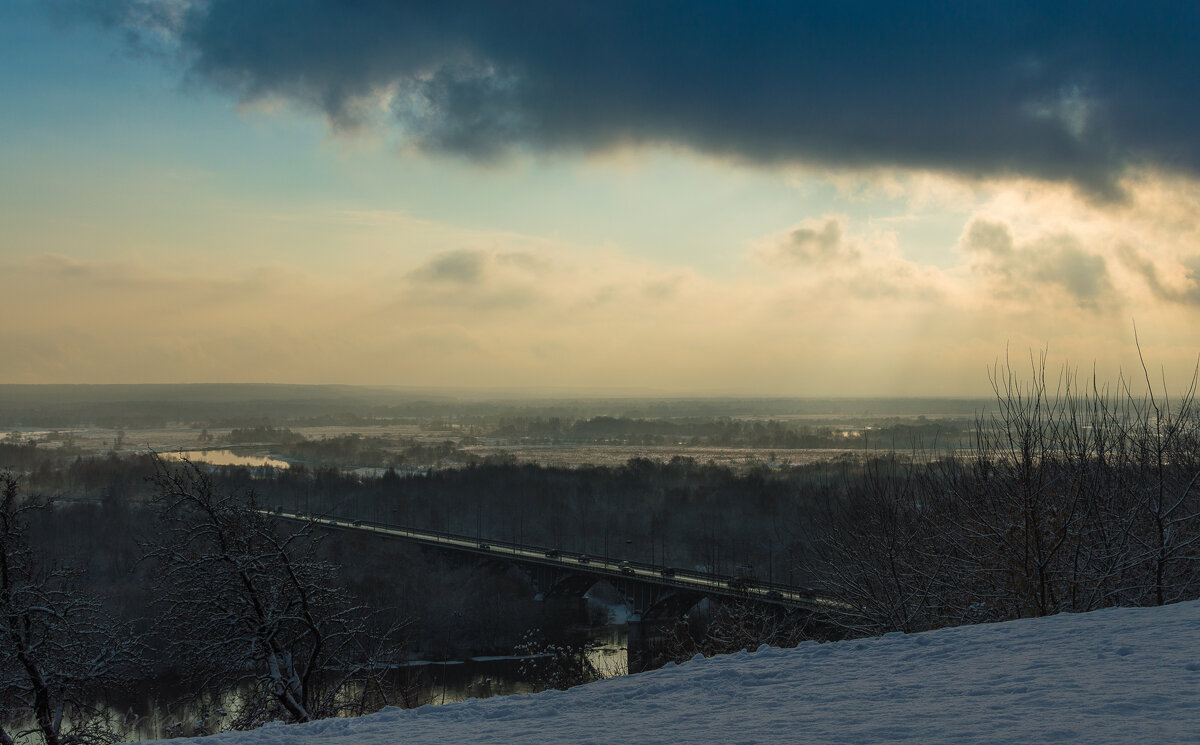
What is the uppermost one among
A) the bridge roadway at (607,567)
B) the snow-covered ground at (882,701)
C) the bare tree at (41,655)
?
the snow-covered ground at (882,701)

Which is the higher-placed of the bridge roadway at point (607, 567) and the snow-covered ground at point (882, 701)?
the snow-covered ground at point (882, 701)

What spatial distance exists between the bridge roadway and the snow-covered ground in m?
22.3

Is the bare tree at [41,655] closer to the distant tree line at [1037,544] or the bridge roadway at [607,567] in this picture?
the distant tree line at [1037,544]

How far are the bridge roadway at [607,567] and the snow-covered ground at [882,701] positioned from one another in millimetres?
22333

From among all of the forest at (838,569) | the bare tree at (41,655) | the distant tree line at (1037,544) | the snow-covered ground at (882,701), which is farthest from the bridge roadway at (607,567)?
the bare tree at (41,655)

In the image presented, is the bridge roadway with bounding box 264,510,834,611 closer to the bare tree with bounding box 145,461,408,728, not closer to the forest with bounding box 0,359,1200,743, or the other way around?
the forest with bounding box 0,359,1200,743

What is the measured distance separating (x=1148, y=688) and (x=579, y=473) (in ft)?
288

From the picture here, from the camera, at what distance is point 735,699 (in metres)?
7.45

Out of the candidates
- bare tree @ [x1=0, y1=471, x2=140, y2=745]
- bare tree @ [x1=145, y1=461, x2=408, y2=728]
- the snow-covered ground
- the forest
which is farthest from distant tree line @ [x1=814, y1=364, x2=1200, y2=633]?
bare tree @ [x1=0, y1=471, x2=140, y2=745]

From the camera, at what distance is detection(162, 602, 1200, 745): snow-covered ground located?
19.5 ft

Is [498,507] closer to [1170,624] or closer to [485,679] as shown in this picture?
[485,679]

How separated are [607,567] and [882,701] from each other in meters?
45.9

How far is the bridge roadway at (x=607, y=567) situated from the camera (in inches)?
1412

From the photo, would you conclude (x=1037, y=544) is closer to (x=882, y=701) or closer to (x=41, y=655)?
→ (x=882, y=701)
